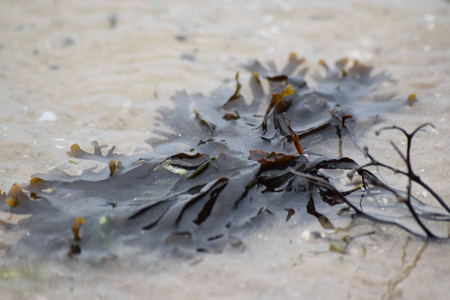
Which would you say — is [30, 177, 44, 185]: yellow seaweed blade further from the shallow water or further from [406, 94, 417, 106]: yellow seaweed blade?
[406, 94, 417, 106]: yellow seaweed blade

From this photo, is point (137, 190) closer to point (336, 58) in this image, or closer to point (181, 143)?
point (181, 143)

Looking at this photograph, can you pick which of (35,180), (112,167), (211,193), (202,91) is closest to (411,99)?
(202,91)

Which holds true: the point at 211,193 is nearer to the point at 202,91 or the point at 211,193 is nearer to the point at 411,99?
the point at 202,91

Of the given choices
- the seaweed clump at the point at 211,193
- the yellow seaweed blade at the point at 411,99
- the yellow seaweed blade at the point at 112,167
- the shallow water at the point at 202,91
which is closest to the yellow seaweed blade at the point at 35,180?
the seaweed clump at the point at 211,193

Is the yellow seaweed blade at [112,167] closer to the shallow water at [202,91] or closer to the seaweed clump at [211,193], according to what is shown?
the seaweed clump at [211,193]

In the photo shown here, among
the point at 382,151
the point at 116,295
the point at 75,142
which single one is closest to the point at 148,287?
the point at 116,295
